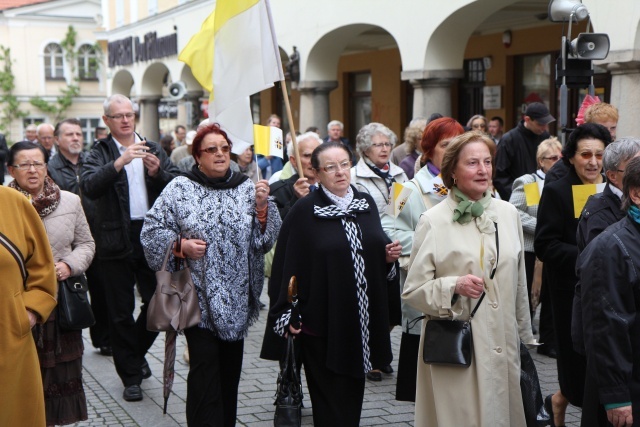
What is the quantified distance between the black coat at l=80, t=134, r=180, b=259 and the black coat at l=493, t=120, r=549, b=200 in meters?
3.91

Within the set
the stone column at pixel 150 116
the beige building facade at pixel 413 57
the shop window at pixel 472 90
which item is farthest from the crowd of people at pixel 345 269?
the stone column at pixel 150 116

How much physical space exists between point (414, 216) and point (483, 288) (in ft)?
4.17

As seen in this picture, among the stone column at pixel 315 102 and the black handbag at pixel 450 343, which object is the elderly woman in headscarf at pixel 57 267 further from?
the stone column at pixel 315 102

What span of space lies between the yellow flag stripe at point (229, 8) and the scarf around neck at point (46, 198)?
5.25 feet

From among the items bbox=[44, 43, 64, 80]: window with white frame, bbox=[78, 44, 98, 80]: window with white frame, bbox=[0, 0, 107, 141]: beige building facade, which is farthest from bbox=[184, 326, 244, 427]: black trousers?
bbox=[78, 44, 98, 80]: window with white frame

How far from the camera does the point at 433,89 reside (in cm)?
1576

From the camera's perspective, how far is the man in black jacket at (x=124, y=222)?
6855 mm

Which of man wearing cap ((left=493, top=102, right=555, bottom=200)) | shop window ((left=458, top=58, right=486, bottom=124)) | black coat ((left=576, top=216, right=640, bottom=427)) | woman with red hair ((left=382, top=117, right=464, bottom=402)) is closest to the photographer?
black coat ((left=576, top=216, right=640, bottom=427))

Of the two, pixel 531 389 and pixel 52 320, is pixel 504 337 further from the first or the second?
pixel 52 320

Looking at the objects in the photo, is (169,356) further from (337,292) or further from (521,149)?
(521,149)

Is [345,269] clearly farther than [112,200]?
No

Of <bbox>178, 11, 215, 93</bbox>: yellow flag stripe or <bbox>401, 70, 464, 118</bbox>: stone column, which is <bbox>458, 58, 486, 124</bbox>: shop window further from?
<bbox>178, 11, 215, 93</bbox>: yellow flag stripe

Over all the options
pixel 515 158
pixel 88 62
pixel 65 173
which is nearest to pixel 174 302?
pixel 65 173

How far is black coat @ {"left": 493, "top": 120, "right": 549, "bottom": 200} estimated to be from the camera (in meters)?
9.45
